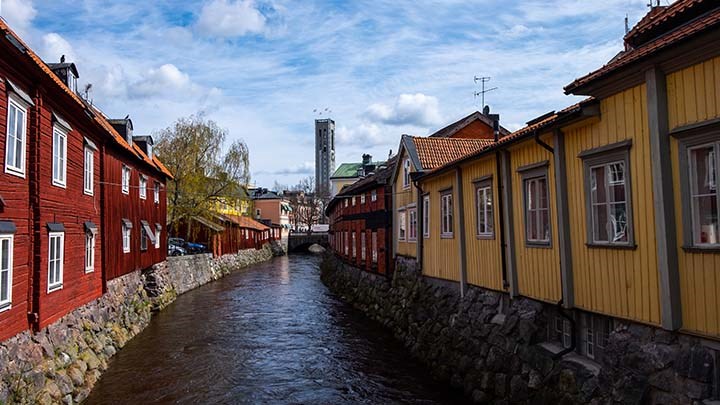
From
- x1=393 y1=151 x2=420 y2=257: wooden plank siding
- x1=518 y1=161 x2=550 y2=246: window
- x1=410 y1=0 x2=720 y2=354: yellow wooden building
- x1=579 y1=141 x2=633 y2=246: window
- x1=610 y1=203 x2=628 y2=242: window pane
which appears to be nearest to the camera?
x1=410 y1=0 x2=720 y2=354: yellow wooden building

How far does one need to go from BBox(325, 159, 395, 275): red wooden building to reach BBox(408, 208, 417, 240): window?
2658mm

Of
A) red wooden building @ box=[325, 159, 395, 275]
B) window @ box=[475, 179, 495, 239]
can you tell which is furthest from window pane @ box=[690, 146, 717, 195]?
red wooden building @ box=[325, 159, 395, 275]

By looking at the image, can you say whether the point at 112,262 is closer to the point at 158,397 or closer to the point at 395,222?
the point at 158,397

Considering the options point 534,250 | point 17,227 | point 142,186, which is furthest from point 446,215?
point 142,186

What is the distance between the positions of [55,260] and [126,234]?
791 cm

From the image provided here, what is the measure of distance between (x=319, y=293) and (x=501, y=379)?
19.4 meters

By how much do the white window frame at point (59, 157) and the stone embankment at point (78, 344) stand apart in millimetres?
3238

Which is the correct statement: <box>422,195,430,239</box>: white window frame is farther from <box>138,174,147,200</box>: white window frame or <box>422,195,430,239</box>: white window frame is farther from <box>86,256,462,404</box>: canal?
<box>138,174,147,200</box>: white window frame

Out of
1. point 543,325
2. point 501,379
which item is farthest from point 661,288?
point 501,379

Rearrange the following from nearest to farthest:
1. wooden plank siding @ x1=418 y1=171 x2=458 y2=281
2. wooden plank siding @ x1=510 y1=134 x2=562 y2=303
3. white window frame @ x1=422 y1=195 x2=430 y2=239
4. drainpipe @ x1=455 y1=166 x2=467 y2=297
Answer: wooden plank siding @ x1=510 y1=134 x2=562 y2=303
drainpipe @ x1=455 y1=166 x2=467 y2=297
wooden plank siding @ x1=418 y1=171 x2=458 y2=281
white window frame @ x1=422 y1=195 x2=430 y2=239

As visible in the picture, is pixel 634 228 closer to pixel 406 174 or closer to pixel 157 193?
pixel 406 174

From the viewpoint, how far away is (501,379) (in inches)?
391

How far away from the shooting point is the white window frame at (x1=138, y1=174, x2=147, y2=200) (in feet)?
69.6

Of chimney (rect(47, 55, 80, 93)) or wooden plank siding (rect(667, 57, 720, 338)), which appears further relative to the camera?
chimney (rect(47, 55, 80, 93))
